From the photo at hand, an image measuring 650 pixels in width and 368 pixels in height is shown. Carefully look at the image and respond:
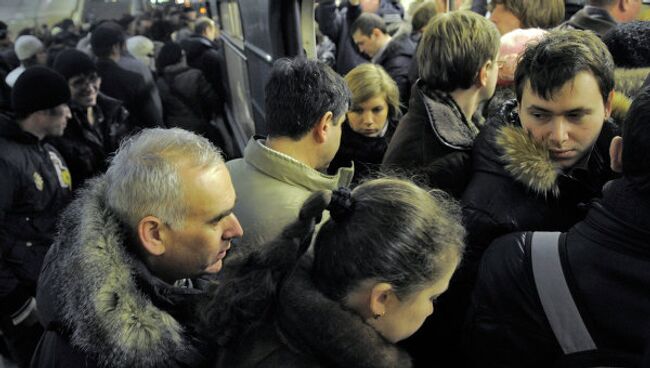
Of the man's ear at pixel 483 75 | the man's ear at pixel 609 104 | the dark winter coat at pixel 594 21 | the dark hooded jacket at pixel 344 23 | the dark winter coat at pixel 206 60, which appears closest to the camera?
the man's ear at pixel 609 104

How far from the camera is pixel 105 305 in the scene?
134 cm

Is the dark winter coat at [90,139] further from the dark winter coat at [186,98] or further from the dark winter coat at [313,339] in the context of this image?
the dark winter coat at [313,339]

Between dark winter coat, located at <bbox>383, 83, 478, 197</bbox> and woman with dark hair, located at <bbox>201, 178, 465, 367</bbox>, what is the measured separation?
70 centimetres

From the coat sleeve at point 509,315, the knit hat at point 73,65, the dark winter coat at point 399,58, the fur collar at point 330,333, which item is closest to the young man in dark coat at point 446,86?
the coat sleeve at point 509,315

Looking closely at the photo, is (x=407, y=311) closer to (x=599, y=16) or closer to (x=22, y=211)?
(x=599, y=16)

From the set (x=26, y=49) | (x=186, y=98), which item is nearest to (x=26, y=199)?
(x=186, y=98)

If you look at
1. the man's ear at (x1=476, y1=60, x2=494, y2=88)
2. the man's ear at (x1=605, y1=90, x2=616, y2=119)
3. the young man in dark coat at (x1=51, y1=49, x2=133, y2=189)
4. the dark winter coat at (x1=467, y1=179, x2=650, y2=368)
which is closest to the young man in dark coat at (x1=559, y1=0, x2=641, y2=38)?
the man's ear at (x1=476, y1=60, x2=494, y2=88)

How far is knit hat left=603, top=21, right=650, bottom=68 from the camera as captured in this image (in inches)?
→ 88.7

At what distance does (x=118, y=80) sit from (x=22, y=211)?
2.59m

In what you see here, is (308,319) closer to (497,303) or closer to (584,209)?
(497,303)

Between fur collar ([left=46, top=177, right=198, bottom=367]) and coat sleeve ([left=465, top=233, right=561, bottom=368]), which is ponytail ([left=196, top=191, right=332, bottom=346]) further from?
coat sleeve ([left=465, top=233, right=561, bottom=368])

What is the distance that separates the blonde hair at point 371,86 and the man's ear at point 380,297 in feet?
6.80

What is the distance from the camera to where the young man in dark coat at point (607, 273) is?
120cm

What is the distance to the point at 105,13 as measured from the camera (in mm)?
12320
